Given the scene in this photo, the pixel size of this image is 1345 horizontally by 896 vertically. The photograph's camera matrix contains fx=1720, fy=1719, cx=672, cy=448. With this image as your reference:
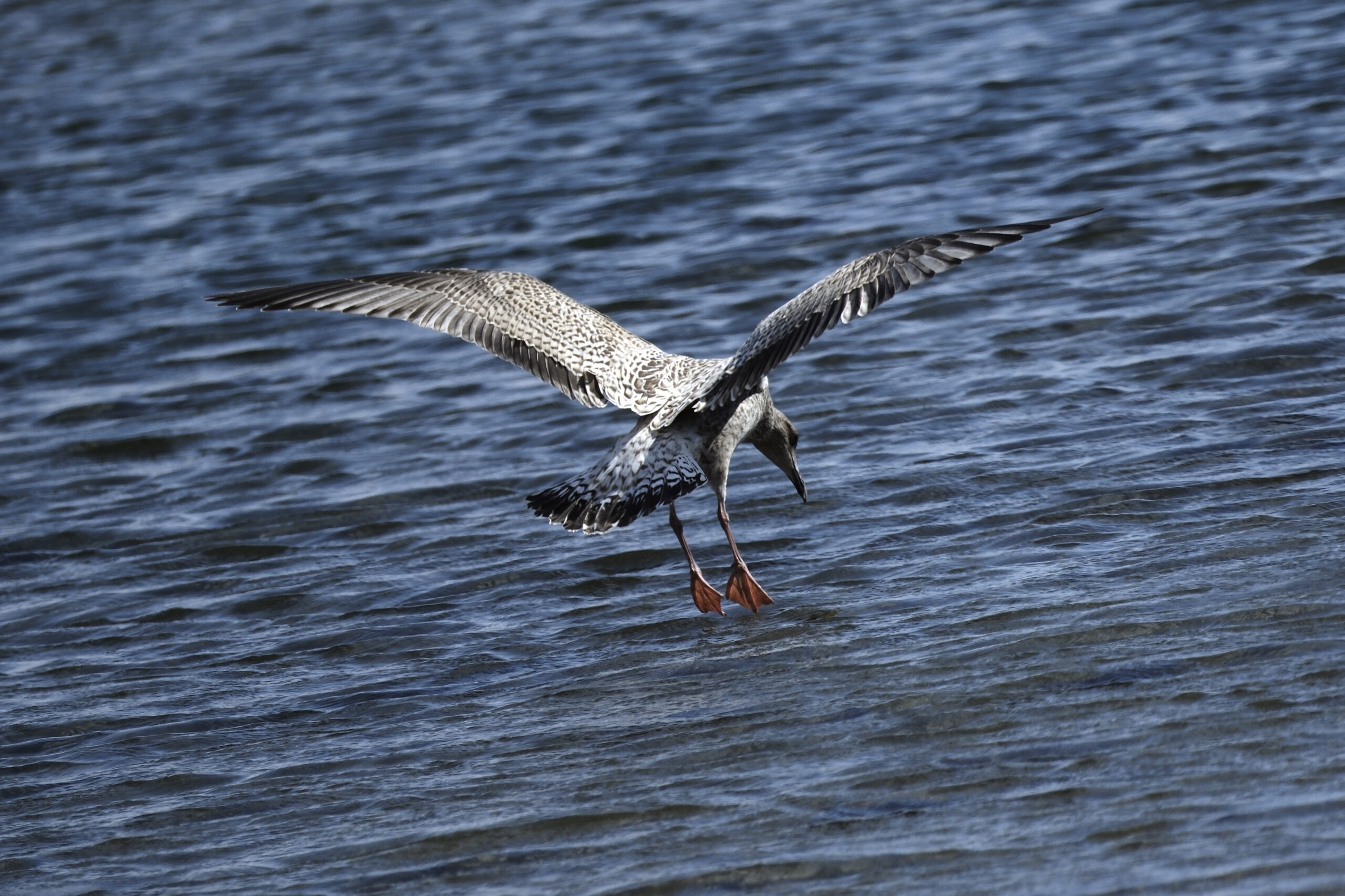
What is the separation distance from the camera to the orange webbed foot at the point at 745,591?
19.2ft

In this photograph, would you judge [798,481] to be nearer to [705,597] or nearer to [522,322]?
[705,597]

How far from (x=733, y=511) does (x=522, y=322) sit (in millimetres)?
1147

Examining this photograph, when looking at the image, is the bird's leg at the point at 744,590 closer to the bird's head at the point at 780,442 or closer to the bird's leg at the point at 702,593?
the bird's leg at the point at 702,593

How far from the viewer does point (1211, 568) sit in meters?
5.23

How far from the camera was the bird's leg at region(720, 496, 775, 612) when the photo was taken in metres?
5.84

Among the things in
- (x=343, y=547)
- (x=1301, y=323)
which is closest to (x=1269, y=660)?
(x=1301, y=323)

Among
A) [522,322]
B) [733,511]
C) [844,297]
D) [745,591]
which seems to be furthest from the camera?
[733,511]

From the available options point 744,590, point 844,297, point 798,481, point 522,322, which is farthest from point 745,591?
point 522,322

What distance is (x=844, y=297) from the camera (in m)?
5.61

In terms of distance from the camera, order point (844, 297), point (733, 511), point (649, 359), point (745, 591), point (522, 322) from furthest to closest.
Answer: point (733, 511) → point (522, 322) → point (649, 359) → point (745, 591) → point (844, 297)

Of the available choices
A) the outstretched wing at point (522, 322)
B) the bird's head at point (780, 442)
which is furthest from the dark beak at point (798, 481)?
the outstretched wing at point (522, 322)

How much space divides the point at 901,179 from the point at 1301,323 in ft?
14.0

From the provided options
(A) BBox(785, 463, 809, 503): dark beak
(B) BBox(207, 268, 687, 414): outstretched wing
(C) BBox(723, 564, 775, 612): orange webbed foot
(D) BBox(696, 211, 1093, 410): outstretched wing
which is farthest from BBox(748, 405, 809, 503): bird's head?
(C) BBox(723, 564, 775, 612): orange webbed foot

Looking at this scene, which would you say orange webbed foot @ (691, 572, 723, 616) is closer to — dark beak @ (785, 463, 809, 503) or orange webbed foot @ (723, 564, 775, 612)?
orange webbed foot @ (723, 564, 775, 612)
